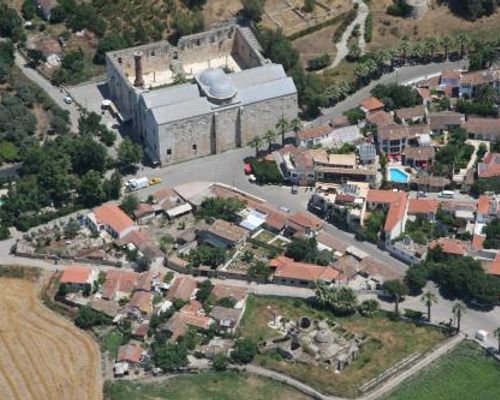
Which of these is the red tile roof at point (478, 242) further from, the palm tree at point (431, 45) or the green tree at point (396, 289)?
the palm tree at point (431, 45)

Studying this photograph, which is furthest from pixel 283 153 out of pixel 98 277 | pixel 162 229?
pixel 98 277

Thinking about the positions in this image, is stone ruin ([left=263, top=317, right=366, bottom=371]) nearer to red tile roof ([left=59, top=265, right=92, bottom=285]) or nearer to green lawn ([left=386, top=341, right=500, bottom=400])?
green lawn ([left=386, top=341, right=500, bottom=400])

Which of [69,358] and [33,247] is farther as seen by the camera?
[33,247]

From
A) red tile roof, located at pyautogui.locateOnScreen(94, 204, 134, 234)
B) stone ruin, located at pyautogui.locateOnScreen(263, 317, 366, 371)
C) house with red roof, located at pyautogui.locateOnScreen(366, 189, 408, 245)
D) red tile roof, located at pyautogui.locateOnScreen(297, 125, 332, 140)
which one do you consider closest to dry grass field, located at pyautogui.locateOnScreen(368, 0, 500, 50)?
red tile roof, located at pyautogui.locateOnScreen(297, 125, 332, 140)

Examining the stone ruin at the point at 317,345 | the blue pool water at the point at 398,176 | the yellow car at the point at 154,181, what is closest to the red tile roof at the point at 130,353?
→ the stone ruin at the point at 317,345

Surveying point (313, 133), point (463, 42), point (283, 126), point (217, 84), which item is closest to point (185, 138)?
point (217, 84)

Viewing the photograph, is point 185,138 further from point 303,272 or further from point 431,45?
point 431,45

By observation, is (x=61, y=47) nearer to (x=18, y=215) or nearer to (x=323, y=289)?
(x=18, y=215)
